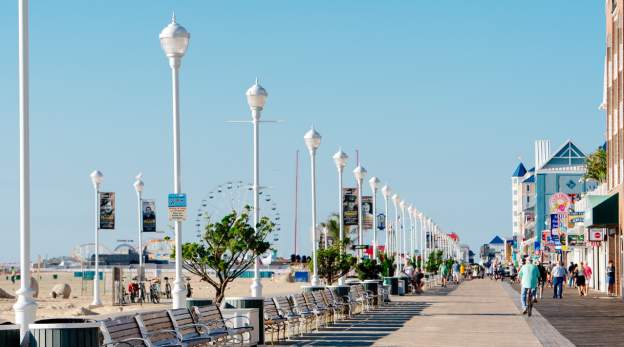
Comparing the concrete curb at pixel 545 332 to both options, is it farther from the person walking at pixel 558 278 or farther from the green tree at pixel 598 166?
the green tree at pixel 598 166

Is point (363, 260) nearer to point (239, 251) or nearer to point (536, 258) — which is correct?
point (239, 251)

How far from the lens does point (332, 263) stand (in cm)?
4375

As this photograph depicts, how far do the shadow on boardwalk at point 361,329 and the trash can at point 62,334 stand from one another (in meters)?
9.81

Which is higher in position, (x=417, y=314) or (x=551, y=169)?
(x=551, y=169)

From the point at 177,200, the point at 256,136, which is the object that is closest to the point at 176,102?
the point at 177,200

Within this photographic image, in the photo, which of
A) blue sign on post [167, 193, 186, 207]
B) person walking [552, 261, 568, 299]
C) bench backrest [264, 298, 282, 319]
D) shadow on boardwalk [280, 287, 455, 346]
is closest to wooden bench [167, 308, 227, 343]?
blue sign on post [167, 193, 186, 207]

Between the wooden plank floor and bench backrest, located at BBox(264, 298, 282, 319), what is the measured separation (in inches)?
223

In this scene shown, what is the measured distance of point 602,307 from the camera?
4031cm

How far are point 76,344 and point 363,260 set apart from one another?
1393 inches

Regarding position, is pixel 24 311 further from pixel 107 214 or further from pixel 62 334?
pixel 107 214

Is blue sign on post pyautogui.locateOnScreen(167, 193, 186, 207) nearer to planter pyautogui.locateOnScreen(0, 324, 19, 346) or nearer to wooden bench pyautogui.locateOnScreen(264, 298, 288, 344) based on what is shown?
wooden bench pyautogui.locateOnScreen(264, 298, 288, 344)

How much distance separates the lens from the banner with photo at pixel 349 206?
4388 cm

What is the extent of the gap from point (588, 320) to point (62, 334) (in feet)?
68.0

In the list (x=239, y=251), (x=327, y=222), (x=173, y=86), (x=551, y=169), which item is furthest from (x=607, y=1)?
(x=551, y=169)
